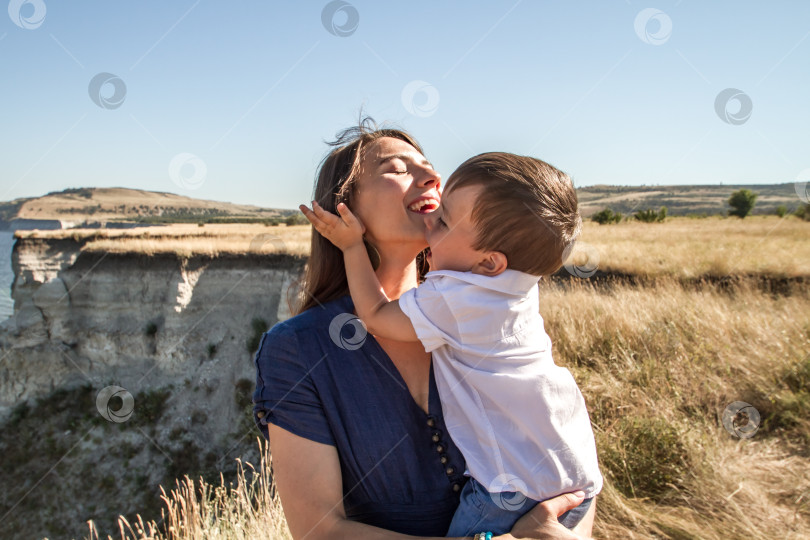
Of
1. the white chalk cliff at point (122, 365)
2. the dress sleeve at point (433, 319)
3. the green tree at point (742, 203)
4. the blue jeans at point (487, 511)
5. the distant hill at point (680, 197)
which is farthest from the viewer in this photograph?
the distant hill at point (680, 197)

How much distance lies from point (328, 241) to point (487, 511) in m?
1.10

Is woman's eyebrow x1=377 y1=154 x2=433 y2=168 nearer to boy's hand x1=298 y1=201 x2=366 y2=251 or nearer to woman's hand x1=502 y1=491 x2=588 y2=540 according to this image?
boy's hand x1=298 y1=201 x2=366 y2=251

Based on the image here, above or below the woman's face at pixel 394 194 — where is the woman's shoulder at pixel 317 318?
below

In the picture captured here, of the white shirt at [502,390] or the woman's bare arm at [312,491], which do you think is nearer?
the woman's bare arm at [312,491]

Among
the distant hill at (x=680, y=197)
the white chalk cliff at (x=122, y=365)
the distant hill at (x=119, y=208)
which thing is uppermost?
the distant hill at (x=119, y=208)

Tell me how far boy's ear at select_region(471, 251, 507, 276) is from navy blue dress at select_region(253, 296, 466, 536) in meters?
0.45

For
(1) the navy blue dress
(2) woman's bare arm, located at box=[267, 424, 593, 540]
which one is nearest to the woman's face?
(1) the navy blue dress

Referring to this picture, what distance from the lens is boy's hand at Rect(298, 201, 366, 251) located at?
1.76 m

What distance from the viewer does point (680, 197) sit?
83938 mm

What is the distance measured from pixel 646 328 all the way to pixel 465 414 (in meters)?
5.15

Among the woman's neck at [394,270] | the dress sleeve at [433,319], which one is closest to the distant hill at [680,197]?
the woman's neck at [394,270]

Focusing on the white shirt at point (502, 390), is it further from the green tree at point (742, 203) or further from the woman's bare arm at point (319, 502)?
the green tree at point (742, 203)

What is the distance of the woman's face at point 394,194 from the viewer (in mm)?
1957

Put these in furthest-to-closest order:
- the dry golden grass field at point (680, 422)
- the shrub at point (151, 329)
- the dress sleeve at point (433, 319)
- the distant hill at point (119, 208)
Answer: the distant hill at point (119, 208) → the shrub at point (151, 329) → the dry golden grass field at point (680, 422) → the dress sleeve at point (433, 319)
